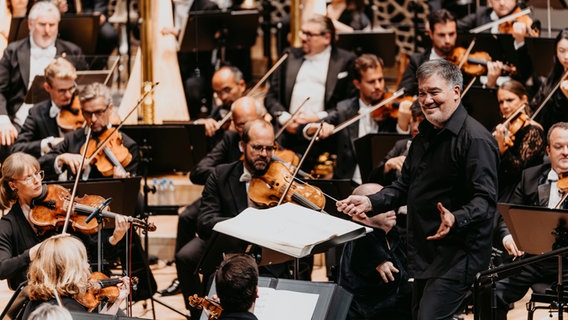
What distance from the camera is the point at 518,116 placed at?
652 cm

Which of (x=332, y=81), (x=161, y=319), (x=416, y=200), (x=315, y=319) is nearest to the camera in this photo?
(x=315, y=319)

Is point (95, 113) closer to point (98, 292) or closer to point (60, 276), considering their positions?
point (98, 292)

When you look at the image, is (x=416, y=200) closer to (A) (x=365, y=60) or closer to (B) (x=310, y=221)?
(B) (x=310, y=221)

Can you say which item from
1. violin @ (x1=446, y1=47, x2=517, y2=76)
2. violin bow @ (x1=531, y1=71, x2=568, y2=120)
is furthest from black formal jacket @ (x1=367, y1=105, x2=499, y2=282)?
violin @ (x1=446, y1=47, x2=517, y2=76)

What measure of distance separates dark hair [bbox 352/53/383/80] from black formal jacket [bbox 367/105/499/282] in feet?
8.23

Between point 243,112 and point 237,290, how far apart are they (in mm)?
2950

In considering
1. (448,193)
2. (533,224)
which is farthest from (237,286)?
(533,224)

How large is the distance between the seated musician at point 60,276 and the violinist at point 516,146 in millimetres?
2885

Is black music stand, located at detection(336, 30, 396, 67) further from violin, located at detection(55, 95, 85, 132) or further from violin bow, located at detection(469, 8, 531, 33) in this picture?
violin, located at detection(55, 95, 85, 132)

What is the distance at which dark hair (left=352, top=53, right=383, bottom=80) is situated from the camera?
724 centimetres

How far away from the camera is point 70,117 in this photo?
7.02m

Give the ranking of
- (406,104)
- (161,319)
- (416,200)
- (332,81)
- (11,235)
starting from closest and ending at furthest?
(416,200) → (11,235) → (161,319) → (406,104) → (332,81)

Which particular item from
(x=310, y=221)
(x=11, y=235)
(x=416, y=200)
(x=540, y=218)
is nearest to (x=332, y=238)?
(x=310, y=221)

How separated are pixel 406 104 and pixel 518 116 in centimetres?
80
